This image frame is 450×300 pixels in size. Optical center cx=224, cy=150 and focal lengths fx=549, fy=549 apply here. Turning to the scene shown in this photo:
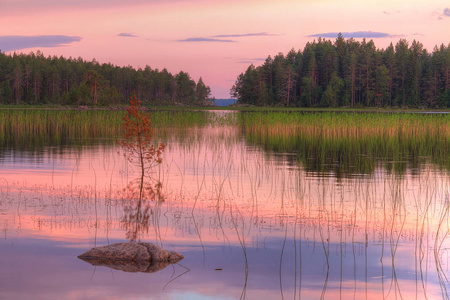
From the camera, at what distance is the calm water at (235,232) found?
7504 millimetres

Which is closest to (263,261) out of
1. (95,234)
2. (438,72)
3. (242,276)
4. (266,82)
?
(242,276)

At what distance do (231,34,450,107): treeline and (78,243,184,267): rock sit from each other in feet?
485

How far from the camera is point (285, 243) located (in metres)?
9.52

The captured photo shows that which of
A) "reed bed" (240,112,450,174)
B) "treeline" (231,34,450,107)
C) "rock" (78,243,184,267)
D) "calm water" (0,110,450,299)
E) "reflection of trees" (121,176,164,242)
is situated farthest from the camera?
"treeline" (231,34,450,107)

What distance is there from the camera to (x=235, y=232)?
1025 centimetres

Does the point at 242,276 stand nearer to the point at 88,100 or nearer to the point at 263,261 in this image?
the point at 263,261

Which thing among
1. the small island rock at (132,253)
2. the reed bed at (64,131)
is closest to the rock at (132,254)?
the small island rock at (132,253)

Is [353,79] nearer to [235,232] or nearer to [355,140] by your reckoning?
[355,140]

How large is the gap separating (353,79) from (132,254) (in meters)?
153

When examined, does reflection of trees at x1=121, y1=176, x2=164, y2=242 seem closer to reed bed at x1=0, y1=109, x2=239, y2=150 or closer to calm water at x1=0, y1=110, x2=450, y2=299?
calm water at x1=0, y1=110, x2=450, y2=299

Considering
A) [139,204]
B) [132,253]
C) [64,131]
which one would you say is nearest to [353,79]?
[64,131]

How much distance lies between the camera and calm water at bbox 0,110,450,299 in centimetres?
750

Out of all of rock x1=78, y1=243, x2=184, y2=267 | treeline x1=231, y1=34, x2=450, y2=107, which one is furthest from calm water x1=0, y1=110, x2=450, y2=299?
treeline x1=231, y1=34, x2=450, y2=107

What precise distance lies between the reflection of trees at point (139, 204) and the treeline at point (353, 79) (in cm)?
14168
